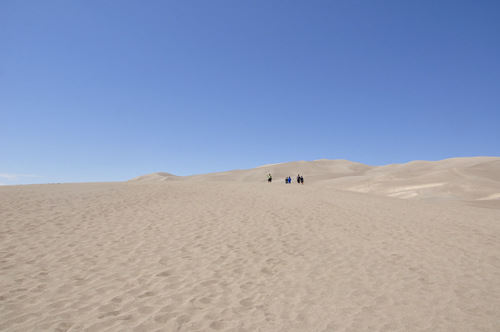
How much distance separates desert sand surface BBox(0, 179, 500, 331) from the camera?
4.33 meters

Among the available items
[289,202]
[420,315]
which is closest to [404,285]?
[420,315]

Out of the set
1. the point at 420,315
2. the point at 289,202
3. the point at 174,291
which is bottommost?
the point at 420,315

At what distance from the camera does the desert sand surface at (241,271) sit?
14.2ft

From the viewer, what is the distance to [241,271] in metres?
6.36

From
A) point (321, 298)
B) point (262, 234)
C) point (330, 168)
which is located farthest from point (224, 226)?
point (330, 168)

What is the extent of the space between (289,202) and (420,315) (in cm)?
1153

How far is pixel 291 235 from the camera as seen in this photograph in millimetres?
9383

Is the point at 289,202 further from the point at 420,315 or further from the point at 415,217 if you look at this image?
the point at 420,315

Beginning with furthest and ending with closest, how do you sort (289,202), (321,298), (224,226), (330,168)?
1. (330,168)
2. (289,202)
3. (224,226)
4. (321,298)

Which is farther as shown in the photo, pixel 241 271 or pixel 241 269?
pixel 241 269

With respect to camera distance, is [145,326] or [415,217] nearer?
[145,326]

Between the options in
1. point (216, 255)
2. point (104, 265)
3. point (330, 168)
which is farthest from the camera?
point (330, 168)

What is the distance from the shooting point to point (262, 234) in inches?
372

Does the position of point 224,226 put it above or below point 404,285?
above
